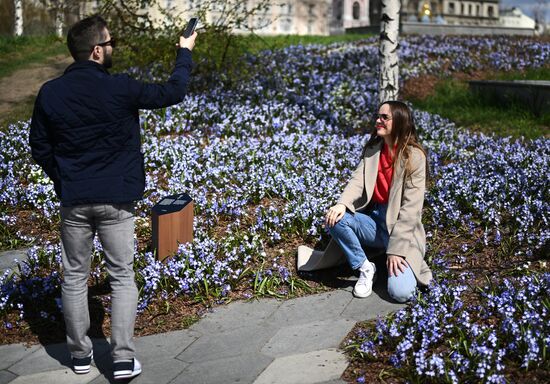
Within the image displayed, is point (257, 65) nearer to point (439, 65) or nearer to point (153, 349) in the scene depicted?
point (439, 65)

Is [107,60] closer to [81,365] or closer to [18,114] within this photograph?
[81,365]

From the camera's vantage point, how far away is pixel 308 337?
4441mm

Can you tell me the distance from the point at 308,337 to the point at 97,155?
74.5 inches

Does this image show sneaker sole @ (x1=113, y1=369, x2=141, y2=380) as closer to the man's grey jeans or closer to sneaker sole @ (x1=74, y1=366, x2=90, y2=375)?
the man's grey jeans

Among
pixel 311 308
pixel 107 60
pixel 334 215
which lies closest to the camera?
pixel 107 60

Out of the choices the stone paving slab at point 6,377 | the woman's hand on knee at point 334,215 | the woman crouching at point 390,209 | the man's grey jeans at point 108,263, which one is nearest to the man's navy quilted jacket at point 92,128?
the man's grey jeans at point 108,263

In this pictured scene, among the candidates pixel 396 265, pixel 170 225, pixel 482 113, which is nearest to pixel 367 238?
pixel 396 265

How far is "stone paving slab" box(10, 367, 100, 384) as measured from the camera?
3980 mm

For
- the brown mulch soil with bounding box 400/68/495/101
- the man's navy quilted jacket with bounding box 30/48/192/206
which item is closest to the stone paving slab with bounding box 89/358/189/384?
the man's navy quilted jacket with bounding box 30/48/192/206

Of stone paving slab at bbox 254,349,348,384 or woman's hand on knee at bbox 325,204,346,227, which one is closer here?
stone paving slab at bbox 254,349,348,384

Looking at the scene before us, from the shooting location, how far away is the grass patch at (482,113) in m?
10.3

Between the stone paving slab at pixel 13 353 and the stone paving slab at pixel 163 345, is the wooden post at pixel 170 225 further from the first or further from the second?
the stone paving slab at pixel 13 353

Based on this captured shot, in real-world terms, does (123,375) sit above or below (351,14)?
below

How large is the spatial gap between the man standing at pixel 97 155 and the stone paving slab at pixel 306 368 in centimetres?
87
